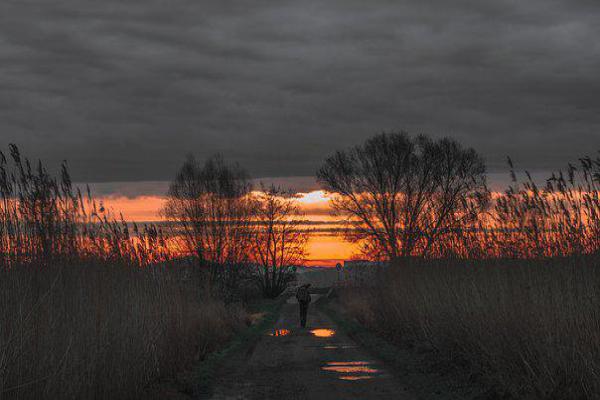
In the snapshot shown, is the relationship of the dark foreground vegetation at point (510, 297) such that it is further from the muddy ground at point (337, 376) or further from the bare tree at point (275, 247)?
the bare tree at point (275, 247)

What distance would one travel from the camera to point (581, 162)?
11.1 m

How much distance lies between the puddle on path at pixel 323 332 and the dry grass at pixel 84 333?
9400 mm

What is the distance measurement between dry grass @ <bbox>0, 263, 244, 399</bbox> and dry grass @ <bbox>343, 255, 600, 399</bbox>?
578 centimetres

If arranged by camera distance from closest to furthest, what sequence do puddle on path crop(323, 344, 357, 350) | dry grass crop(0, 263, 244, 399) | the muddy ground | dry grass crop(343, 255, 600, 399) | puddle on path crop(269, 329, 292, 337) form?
dry grass crop(0, 263, 244, 399), dry grass crop(343, 255, 600, 399), the muddy ground, puddle on path crop(323, 344, 357, 350), puddle on path crop(269, 329, 292, 337)

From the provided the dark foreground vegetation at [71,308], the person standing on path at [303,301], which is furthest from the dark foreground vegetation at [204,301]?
the person standing on path at [303,301]

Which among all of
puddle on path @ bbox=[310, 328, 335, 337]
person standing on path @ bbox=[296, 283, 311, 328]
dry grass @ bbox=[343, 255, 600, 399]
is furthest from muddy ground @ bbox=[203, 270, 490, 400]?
person standing on path @ bbox=[296, 283, 311, 328]

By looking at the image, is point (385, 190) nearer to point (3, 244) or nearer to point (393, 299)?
point (393, 299)

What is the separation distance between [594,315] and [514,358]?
1838mm

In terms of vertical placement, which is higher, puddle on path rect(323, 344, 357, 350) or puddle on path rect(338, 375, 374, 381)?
puddle on path rect(338, 375, 374, 381)

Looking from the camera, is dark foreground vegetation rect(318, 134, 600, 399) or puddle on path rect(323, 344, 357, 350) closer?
dark foreground vegetation rect(318, 134, 600, 399)

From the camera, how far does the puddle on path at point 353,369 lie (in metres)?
13.1

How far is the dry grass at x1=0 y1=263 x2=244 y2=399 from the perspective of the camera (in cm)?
741

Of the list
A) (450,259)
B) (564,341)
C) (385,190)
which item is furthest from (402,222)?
(564,341)

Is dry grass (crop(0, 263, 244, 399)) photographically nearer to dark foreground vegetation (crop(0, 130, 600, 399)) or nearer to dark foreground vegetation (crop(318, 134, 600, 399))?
dark foreground vegetation (crop(0, 130, 600, 399))
